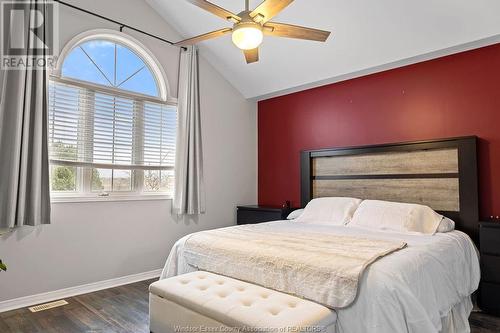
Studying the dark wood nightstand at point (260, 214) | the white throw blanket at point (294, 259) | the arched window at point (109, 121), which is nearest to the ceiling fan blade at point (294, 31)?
the white throw blanket at point (294, 259)

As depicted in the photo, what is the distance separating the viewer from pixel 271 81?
14.9 ft

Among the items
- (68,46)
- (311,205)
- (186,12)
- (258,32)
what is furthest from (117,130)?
(311,205)

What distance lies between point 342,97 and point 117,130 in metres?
2.81

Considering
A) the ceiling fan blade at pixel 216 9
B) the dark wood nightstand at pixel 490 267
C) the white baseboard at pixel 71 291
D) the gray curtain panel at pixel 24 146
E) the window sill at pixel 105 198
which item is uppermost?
the ceiling fan blade at pixel 216 9

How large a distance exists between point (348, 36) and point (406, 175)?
1.66 meters

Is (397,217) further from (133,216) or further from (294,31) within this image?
(133,216)

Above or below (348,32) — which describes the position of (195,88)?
below

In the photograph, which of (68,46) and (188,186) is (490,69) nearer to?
(188,186)

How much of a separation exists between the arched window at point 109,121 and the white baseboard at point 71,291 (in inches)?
37.4

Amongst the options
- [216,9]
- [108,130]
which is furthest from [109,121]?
[216,9]

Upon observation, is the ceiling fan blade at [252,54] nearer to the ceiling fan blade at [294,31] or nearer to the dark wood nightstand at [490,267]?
the ceiling fan blade at [294,31]

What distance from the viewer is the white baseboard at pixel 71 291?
290 centimetres

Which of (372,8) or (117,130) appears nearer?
(372,8)

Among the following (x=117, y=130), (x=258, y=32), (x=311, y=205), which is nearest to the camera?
(x=258, y=32)
